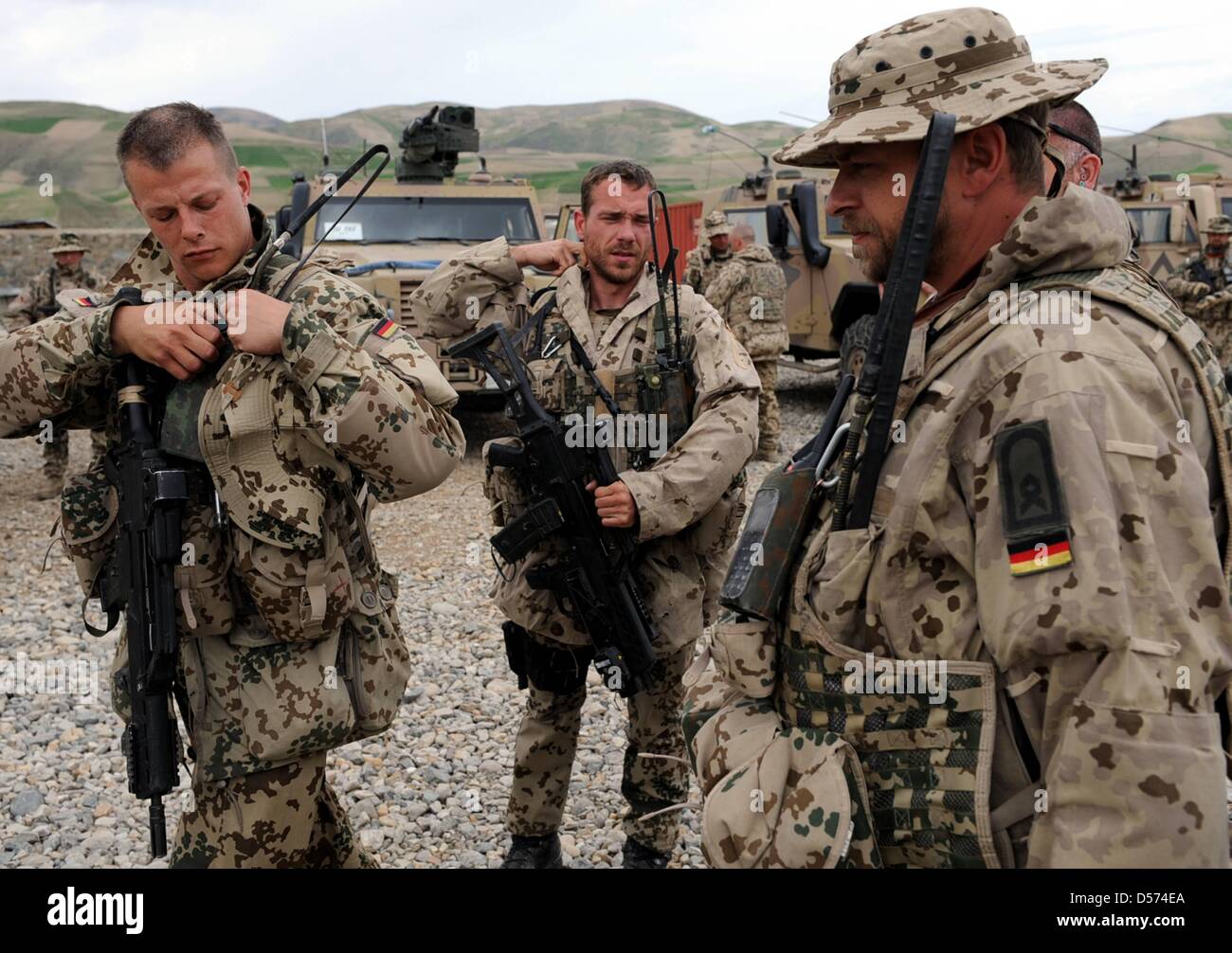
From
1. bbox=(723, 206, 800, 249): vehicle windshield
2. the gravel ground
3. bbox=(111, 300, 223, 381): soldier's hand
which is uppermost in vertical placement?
bbox=(723, 206, 800, 249): vehicle windshield

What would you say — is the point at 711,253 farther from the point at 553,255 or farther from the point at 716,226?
the point at 553,255

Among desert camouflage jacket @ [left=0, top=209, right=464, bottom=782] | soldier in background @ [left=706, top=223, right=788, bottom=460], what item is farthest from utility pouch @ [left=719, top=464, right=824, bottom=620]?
soldier in background @ [left=706, top=223, right=788, bottom=460]

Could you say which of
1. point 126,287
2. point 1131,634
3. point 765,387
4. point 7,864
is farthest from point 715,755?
point 765,387

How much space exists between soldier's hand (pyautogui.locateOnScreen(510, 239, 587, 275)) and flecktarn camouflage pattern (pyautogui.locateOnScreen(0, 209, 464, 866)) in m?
0.90

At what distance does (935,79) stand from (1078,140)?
1796 mm

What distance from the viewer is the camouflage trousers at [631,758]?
129 inches

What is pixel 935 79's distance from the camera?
150 centimetres

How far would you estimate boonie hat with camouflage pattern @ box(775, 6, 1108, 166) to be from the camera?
4.72 feet

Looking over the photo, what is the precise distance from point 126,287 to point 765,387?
8030 millimetres

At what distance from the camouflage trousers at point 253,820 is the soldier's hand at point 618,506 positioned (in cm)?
97

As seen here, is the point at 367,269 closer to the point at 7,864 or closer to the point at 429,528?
the point at 429,528

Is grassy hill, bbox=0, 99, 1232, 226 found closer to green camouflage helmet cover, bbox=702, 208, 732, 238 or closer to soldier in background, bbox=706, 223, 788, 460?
green camouflage helmet cover, bbox=702, 208, 732, 238

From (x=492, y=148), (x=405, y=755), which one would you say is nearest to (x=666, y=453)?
(x=405, y=755)

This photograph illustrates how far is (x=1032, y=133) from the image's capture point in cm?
148
